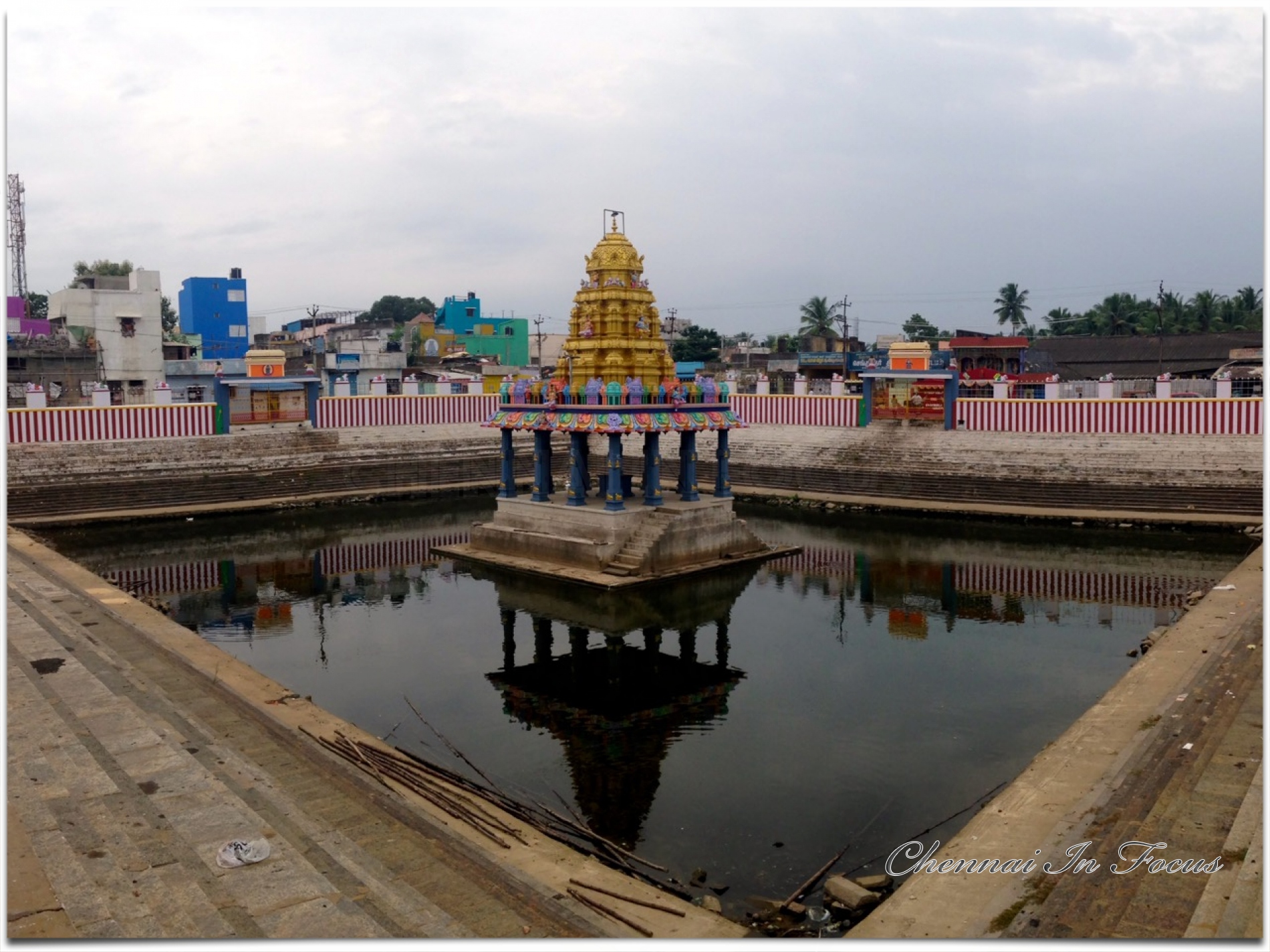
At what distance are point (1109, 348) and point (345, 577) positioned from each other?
142 feet

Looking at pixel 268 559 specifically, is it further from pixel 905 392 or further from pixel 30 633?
pixel 905 392

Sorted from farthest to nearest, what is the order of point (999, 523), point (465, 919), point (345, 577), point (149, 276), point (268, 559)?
point (149, 276) < point (999, 523) < point (268, 559) < point (345, 577) < point (465, 919)

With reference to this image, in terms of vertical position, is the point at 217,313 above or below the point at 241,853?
above

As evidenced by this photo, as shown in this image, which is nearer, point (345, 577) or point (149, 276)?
point (345, 577)

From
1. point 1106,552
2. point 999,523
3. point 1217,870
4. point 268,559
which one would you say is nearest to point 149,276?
point 268,559

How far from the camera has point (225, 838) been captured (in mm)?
8812

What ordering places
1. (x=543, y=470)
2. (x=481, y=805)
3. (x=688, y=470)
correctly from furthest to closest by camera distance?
1. (x=688, y=470)
2. (x=543, y=470)
3. (x=481, y=805)

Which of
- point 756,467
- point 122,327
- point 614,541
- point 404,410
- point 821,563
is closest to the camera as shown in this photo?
point 614,541

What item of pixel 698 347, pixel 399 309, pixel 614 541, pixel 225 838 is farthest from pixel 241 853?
pixel 399 309

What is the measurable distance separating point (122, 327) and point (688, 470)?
3275 centimetres

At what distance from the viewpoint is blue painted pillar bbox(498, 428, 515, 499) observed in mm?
23984

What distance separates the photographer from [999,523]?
1083 inches

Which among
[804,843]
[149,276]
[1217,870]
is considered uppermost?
[149,276]

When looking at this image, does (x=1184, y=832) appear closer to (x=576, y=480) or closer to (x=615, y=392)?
(x=615, y=392)
